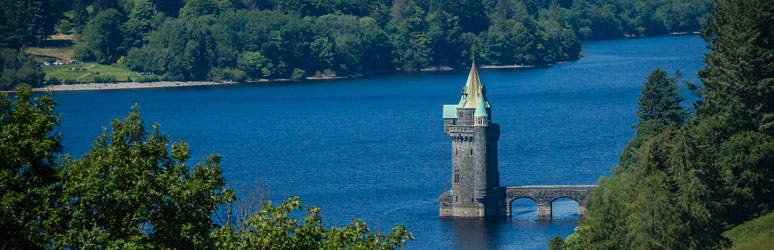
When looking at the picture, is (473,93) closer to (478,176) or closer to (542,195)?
(478,176)

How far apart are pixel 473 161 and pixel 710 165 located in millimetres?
29780

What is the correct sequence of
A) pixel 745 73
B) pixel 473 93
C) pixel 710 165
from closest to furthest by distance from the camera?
pixel 710 165 < pixel 745 73 < pixel 473 93

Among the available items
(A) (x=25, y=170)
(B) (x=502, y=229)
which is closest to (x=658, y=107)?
(B) (x=502, y=229)

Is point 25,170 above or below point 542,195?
above

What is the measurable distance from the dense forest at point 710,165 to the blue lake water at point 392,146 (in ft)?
39.6

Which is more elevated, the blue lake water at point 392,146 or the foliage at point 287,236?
the foliage at point 287,236

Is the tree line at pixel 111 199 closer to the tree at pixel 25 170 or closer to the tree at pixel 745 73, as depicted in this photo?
the tree at pixel 25 170

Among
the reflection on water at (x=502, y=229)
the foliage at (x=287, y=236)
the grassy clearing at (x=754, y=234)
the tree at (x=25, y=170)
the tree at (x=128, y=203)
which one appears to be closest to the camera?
the tree at (x=25, y=170)

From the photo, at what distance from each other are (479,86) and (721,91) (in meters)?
23.0

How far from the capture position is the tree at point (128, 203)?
38.1 m

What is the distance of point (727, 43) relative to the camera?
8519 centimetres

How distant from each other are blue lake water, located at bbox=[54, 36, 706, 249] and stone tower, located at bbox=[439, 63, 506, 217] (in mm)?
1653

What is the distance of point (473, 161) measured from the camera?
99938 millimetres

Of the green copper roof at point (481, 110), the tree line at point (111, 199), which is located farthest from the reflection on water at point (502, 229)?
the tree line at point (111, 199)
